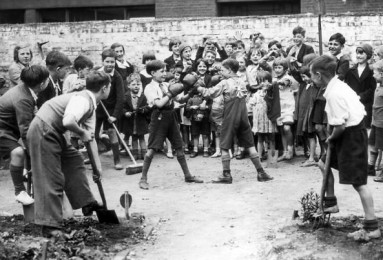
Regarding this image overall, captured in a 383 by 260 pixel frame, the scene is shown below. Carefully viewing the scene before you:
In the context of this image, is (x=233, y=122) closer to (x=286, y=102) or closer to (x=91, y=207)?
(x=286, y=102)

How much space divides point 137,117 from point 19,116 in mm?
4180

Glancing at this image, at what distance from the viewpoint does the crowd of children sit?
9031mm

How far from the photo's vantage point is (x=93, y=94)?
6574mm

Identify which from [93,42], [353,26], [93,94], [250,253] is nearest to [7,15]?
[93,42]

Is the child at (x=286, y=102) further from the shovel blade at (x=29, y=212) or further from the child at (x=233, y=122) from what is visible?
the shovel blade at (x=29, y=212)

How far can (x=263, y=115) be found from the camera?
10234mm

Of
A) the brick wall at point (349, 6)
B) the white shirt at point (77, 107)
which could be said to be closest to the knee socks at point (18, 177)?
the white shirt at point (77, 107)

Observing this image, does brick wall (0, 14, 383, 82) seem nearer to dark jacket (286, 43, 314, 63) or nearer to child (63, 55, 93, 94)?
dark jacket (286, 43, 314, 63)

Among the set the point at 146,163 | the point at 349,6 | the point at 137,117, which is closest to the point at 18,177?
the point at 146,163

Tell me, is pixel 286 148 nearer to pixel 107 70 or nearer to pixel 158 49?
pixel 107 70

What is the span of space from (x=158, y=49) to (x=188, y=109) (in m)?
4.23

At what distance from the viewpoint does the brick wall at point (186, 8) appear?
18250mm

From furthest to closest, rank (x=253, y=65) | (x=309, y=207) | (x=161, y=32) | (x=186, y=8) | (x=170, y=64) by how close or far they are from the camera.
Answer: (x=186, y=8) → (x=161, y=32) → (x=170, y=64) → (x=253, y=65) → (x=309, y=207)

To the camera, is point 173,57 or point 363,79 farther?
point 173,57
